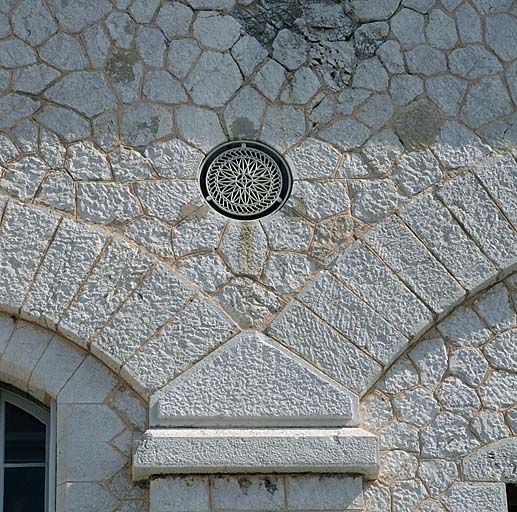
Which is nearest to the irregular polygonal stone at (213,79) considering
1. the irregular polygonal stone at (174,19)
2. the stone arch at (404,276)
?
the irregular polygonal stone at (174,19)

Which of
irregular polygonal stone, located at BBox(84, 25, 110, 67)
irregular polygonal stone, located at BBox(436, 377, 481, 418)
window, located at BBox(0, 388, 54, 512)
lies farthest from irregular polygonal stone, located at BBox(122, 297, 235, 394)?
irregular polygonal stone, located at BBox(84, 25, 110, 67)

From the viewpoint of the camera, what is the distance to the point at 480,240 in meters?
7.16

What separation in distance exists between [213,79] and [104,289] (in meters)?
1.27

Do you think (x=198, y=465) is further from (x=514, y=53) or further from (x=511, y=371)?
(x=514, y=53)

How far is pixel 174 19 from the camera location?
7469mm

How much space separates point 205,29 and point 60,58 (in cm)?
77

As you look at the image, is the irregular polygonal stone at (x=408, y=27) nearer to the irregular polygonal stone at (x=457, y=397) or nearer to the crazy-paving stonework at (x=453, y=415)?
the crazy-paving stonework at (x=453, y=415)

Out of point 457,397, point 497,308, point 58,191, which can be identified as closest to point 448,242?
point 497,308

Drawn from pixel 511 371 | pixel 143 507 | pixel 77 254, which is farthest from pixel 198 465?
pixel 511 371

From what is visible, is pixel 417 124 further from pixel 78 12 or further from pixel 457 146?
pixel 78 12

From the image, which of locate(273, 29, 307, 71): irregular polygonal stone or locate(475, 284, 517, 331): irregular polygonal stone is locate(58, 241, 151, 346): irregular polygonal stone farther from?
locate(475, 284, 517, 331): irregular polygonal stone

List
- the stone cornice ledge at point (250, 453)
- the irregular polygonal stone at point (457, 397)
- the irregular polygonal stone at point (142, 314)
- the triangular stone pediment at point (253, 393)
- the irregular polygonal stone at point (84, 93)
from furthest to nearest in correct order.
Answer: the irregular polygonal stone at point (84, 93) < the irregular polygonal stone at point (457, 397) < the irregular polygonal stone at point (142, 314) < the triangular stone pediment at point (253, 393) < the stone cornice ledge at point (250, 453)

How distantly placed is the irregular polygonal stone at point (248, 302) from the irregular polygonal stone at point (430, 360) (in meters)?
0.73

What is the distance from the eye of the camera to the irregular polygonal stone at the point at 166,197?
7.11 meters
